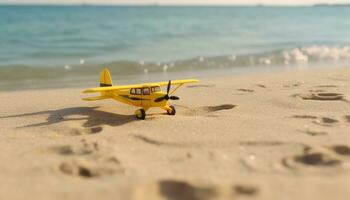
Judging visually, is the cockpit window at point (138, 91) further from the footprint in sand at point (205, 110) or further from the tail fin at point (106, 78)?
the tail fin at point (106, 78)

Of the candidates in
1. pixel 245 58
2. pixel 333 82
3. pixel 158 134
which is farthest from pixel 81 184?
pixel 245 58

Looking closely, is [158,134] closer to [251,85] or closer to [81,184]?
[81,184]

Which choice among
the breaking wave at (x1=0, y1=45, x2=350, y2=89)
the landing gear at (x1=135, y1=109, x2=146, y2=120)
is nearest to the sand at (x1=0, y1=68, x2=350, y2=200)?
the landing gear at (x1=135, y1=109, x2=146, y2=120)

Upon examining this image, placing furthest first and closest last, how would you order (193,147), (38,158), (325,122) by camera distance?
(325,122) → (193,147) → (38,158)

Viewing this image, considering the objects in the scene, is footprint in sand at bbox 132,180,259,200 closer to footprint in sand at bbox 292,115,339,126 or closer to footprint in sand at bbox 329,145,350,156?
footprint in sand at bbox 329,145,350,156

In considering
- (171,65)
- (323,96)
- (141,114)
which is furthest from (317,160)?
(171,65)
